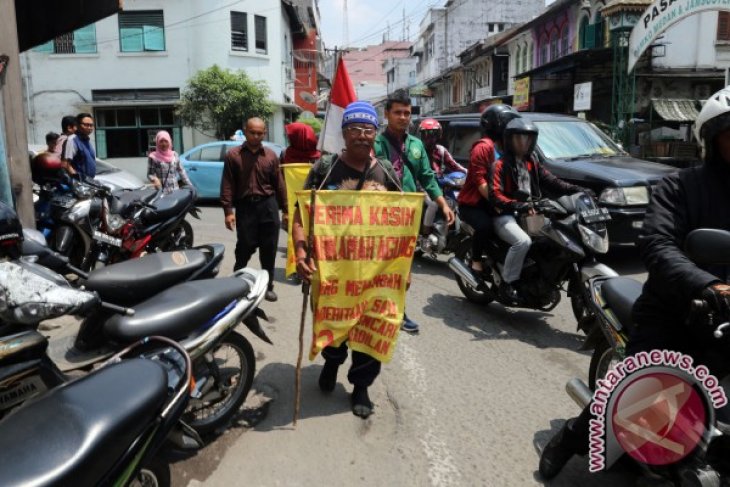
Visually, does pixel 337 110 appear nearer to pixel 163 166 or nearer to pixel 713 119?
pixel 713 119

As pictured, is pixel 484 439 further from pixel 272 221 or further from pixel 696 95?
pixel 696 95

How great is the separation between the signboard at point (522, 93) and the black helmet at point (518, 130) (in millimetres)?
19740

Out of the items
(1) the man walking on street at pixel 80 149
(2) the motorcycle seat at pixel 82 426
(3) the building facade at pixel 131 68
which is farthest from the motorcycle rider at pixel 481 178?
(3) the building facade at pixel 131 68

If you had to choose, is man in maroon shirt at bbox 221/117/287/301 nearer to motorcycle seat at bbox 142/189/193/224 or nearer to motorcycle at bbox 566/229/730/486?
motorcycle seat at bbox 142/189/193/224

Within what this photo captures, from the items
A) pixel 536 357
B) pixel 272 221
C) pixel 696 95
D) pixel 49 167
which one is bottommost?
pixel 536 357

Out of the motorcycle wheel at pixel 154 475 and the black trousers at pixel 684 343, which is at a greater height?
the black trousers at pixel 684 343

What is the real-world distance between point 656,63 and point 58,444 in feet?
73.7

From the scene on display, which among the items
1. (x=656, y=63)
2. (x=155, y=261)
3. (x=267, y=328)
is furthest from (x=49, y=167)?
(x=656, y=63)

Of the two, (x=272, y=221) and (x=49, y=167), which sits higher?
(x=49, y=167)

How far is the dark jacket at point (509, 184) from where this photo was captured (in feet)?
17.3

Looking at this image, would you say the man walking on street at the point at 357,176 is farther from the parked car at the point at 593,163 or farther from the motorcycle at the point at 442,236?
the parked car at the point at 593,163

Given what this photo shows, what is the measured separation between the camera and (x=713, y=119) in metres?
2.29

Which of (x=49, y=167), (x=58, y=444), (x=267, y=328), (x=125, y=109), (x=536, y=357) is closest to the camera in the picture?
(x=58, y=444)

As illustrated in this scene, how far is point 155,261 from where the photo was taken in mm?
3562
